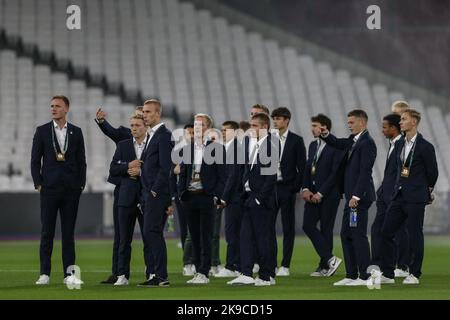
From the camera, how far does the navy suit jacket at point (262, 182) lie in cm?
1312

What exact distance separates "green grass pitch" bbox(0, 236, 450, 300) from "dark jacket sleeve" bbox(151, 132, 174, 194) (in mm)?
1154

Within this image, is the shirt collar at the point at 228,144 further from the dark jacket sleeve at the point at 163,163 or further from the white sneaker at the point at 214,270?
the dark jacket sleeve at the point at 163,163

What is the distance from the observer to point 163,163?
41.1ft

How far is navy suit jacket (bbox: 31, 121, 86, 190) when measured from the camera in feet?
43.5

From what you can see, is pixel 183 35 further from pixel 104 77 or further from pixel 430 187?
pixel 430 187

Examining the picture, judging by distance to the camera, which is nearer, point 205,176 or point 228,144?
point 205,176

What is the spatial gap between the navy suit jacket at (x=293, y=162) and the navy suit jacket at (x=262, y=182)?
1.67m

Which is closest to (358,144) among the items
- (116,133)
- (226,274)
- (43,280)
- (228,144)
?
(228,144)

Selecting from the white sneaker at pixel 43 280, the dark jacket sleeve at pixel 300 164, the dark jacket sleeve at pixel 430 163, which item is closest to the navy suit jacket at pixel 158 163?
the white sneaker at pixel 43 280

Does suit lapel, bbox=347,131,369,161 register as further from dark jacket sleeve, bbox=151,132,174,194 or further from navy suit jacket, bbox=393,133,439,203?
dark jacket sleeve, bbox=151,132,174,194

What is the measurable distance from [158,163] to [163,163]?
0.15m

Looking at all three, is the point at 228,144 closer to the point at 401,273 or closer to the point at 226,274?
the point at 226,274

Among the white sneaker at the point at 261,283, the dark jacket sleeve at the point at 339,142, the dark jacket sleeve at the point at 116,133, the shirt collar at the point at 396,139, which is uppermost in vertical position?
the dark jacket sleeve at the point at 116,133
